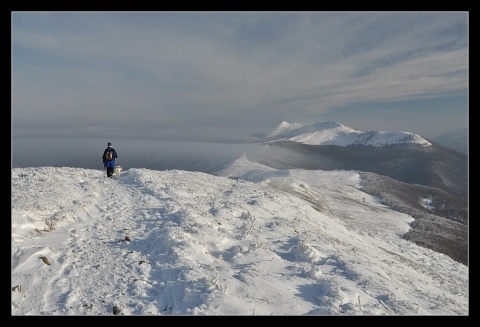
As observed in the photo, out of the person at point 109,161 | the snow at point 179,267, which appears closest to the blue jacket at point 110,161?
the person at point 109,161

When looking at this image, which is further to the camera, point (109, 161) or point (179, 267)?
point (109, 161)

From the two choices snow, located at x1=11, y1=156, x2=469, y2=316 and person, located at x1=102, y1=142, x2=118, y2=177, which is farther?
person, located at x1=102, y1=142, x2=118, y2=177

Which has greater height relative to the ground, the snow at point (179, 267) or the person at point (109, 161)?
the person at point (109, 161)

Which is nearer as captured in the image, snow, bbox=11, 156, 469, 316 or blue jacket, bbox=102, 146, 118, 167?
snow, bbox=11, 156, 469, 316

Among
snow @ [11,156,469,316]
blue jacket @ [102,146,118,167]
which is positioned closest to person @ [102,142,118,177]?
blue jacket @ [102,146,118,167]

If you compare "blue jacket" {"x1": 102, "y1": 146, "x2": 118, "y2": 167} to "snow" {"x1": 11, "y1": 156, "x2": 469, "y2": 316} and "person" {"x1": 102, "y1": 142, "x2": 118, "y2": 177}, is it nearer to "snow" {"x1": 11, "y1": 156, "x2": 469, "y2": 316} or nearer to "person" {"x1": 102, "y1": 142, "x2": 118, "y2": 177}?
"person" {"x1": 102, "y1": 142, "x2": 118, "y2": 177}

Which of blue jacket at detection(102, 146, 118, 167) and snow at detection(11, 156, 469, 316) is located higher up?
blue jacket at detection(102, 146, 118, 167)

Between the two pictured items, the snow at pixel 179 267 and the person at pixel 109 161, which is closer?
the snow at pixel 179 267

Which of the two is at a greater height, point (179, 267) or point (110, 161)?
point (110, 161)

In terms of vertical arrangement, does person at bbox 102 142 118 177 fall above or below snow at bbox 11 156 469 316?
above

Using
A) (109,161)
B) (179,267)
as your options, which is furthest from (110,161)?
(179,267)

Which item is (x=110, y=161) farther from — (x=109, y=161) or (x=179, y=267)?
(x=179, y=267)

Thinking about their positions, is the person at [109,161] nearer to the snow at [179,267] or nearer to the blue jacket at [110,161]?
the blue jacket at [110,161]
